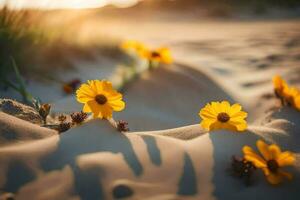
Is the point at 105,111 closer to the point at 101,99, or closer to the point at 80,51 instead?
the point at 101,99

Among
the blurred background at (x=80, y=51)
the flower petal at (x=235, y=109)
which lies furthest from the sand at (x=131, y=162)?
the blurred background at (x=80, y=51)

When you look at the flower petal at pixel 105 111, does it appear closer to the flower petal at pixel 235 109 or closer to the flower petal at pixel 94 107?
the flower petal at pixel 94 107

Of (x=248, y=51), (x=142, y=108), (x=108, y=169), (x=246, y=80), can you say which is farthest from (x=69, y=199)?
(x=248, y=51)

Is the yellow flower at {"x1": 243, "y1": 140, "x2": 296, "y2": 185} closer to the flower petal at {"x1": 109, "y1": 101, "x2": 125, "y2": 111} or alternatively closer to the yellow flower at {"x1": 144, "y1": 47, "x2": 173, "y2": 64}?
the flower petal at {"x1": 109, "y1": 101, "x2": 125, "y2": 111}

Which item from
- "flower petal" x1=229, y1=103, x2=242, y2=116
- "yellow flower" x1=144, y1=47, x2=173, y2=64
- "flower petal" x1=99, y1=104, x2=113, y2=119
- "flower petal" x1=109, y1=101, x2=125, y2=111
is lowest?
"flower petal" x1=229, y1=103, x2=242, y2=116

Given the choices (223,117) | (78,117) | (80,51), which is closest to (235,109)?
(223,117)

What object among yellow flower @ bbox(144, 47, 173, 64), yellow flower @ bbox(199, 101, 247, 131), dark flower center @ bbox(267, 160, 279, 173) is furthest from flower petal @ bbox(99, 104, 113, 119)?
yellow flower @ bbox(144, 47, 173, 64)
